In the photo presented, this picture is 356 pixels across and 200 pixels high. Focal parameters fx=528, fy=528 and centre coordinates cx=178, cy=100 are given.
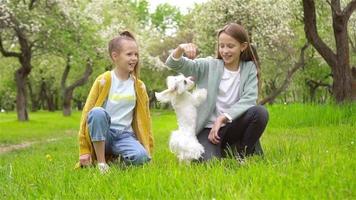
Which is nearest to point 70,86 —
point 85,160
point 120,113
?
point 120,113

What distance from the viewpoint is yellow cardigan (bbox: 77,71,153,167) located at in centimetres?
532

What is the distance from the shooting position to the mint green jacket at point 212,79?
5.16 m

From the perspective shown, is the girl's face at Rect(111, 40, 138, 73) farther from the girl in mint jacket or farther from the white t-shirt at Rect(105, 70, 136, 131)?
the girl in mint jacket

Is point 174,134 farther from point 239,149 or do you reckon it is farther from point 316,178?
point 316,178

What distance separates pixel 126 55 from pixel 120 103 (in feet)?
1.68

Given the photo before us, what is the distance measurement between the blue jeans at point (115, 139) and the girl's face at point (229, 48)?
126 centimetres

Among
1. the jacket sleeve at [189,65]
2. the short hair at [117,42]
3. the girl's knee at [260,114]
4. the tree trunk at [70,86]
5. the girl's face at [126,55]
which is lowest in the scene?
the tree trunk at [70,86]

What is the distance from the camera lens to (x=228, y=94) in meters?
5.42

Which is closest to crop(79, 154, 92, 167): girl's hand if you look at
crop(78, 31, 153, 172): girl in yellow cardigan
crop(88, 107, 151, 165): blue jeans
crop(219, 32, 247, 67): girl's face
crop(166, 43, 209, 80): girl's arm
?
crop(78, 31, 153, 172): girl in yellow cardigan

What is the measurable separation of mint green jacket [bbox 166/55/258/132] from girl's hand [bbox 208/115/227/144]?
4.0 inches

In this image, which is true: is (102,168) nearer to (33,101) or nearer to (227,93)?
(227,93)

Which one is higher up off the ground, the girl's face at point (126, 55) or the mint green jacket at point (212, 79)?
the girl's face at point (126, 55)

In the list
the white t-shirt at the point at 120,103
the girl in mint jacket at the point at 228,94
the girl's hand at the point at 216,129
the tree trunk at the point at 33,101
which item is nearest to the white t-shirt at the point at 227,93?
the girl in mint jacket at the point at 228,94

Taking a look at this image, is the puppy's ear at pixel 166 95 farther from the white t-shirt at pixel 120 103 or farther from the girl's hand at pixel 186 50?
the white t-shirt at pixel 120 103
